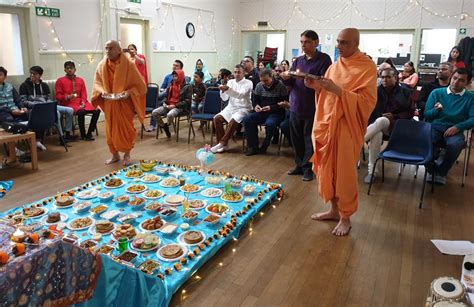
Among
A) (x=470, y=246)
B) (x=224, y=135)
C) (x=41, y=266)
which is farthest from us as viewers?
(x=224, y=135)

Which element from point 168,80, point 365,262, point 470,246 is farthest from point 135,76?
point 470,246

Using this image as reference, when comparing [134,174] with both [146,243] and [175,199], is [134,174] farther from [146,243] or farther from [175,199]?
[146,243]

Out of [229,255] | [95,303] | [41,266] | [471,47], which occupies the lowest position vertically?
[229,255]

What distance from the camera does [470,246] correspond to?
2953 mm

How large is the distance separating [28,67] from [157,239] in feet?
16.4

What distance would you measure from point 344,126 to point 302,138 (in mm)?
1545

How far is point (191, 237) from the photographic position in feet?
9.35

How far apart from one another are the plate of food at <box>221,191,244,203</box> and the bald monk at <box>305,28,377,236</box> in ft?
2.71

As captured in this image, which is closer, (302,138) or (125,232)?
(125,232)

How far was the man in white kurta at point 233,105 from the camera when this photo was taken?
5.56 metres

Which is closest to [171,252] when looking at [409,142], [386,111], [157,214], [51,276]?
[157,214]

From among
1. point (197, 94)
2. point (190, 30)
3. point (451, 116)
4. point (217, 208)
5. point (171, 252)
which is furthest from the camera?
point (190, 30)

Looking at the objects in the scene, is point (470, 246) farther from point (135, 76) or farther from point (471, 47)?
point (471, 47)

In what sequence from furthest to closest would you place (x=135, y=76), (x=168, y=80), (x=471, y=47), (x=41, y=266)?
(x=471, y=47), (x=168, y=80), (x=135, y=76), (x=41, y=266)
